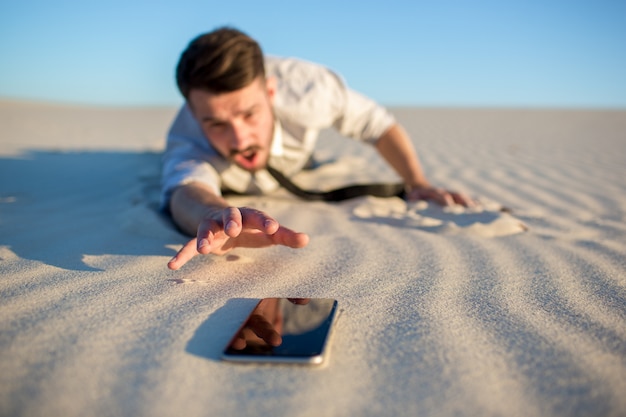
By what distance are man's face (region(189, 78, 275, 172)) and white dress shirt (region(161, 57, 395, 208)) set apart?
0.11 meters

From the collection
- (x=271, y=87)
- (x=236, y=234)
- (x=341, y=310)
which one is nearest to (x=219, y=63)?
(x=271, y=87)

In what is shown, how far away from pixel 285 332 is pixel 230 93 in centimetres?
130

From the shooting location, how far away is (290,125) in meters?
2.37

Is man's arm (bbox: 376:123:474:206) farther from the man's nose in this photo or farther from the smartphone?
the smartphone

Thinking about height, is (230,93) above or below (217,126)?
above

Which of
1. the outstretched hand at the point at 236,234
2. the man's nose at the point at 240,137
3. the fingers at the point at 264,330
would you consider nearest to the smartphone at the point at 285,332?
the fingers at the point at 264,330

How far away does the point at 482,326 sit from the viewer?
96cm

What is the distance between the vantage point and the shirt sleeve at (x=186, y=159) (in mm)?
1862

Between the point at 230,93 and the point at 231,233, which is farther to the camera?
the point at 230,93

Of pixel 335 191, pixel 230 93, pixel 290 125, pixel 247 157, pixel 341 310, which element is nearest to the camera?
pixel 341 310

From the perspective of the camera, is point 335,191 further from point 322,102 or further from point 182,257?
point 182,257

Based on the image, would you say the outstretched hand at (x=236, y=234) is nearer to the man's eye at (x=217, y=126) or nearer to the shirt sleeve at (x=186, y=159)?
the shirt sleeve at (x=186, y=159)

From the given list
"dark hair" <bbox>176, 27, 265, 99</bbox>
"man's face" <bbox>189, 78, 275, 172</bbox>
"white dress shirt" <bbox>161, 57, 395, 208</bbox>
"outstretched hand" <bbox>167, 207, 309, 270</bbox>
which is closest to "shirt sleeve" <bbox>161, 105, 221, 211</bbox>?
"white dress shirt" <bbox>161, 57, 395, 208</bbox>

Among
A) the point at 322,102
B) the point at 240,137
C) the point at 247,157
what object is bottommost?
the point at 247,157
